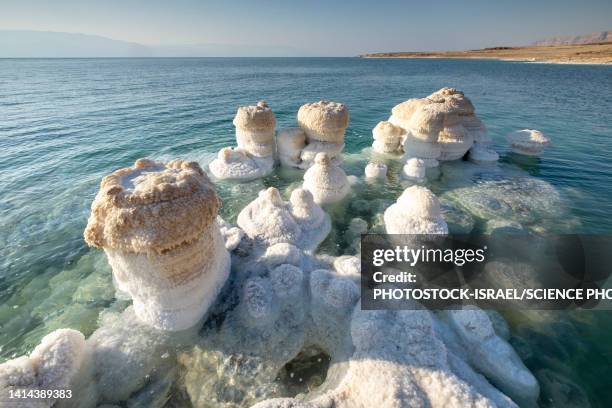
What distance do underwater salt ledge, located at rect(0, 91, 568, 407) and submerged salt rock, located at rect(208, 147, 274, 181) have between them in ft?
16.2

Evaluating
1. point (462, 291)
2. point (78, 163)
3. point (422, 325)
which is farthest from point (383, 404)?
point (78, 163)

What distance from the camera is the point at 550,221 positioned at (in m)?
7.45

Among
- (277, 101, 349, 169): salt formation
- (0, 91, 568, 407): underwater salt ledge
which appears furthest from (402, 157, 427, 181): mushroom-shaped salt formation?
(0, 91, 568, 407): underwater salt ledge

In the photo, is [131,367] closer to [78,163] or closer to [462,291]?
[462,291]

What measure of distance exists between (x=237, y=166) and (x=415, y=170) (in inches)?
235

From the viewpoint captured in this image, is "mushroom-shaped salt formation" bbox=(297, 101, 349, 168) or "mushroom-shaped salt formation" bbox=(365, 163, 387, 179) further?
"mushroom-shaped salt formation" bbox=(365, 163, 387, 179)

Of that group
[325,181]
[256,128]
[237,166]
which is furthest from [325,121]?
[237,166]

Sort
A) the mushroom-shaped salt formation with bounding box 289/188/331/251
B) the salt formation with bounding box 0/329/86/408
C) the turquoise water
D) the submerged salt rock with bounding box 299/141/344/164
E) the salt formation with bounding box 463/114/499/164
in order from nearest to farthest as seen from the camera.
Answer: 1. the salt formation with bounding box 0/329/86/408
2. the turquoise water
3. the mushroom-shaped salt formation with bounding box 289/188/331/251
4. the submerged salt rock with bounding box 299/141/344/164
5. the salt formation with bounding box 463/114/499/164

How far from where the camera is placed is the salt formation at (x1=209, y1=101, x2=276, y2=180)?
909 centimetres

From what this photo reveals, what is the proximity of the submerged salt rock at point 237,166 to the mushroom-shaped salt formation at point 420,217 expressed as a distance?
5.01 meters

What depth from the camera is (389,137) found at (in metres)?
11.6

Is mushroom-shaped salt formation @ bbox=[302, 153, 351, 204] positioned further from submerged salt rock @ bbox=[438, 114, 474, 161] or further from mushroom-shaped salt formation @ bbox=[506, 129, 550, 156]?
mushroom-shaped salt formation @ bbox=[506, 129, 550, 156]

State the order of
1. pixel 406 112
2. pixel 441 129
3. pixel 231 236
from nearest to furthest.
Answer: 1. pixel 231 236
2. pixel 441 129
3. pixel 406 112

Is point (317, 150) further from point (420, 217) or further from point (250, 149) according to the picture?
point (420, 217)
